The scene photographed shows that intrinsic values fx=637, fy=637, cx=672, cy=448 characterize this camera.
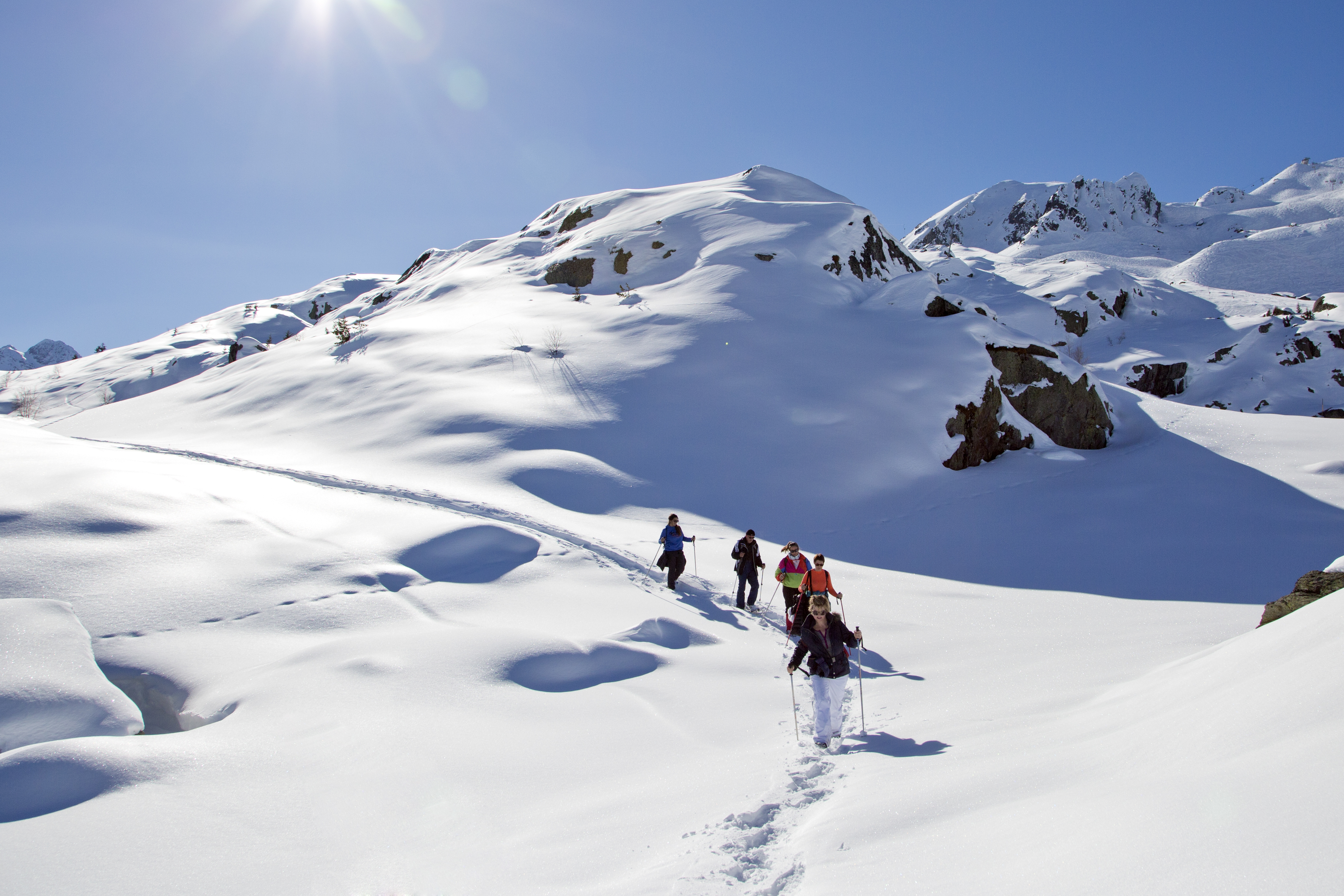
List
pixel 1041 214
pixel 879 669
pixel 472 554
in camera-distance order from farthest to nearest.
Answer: pixel 1041 214 < pixel 472 554 < pixel 879 669

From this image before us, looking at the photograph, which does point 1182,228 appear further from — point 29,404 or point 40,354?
point 40,354

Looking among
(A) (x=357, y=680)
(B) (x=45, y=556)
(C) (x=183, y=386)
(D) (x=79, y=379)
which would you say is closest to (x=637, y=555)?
(A) (x=357, y=680)

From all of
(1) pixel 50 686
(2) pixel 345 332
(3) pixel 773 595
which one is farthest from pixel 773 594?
(2) pixel 345 332

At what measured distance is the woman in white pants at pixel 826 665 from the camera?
18.0ft

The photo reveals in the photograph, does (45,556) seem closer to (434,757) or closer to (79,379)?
(434,757)

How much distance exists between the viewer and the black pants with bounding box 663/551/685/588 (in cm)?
1030

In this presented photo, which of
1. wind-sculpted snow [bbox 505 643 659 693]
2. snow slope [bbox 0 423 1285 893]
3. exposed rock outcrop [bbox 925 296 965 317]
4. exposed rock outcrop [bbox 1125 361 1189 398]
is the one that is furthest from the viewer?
exposed rock outcrop [bbox 1125 361 1189 398]

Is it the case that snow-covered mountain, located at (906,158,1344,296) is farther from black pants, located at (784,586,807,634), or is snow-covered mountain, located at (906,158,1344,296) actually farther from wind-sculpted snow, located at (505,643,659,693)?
wind-sculpted snow, located at (505,643,659,693)

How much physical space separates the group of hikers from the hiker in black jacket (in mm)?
10

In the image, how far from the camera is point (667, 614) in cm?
877

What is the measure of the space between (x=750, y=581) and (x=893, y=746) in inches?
195

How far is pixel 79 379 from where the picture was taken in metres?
60.9

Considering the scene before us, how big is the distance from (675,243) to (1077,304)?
1694 inches

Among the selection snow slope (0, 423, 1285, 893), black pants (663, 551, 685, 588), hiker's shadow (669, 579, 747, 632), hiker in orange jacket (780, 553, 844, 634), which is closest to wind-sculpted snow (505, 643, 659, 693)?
snow slope (0, 423, 1285, 893)
